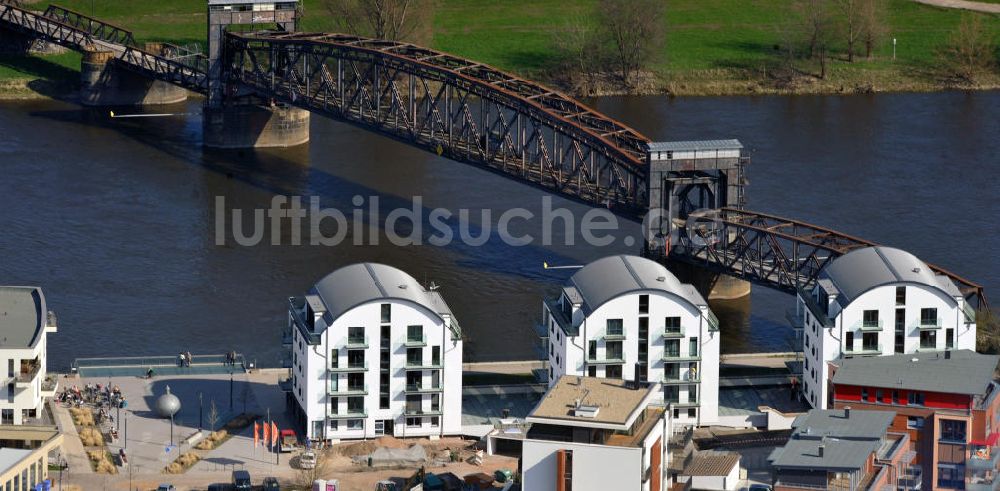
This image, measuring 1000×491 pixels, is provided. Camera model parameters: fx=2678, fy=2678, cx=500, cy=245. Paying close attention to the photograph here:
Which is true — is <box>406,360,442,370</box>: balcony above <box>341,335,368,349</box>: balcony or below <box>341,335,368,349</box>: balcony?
below

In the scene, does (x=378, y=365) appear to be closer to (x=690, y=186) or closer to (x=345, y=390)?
(x=345, y=390)

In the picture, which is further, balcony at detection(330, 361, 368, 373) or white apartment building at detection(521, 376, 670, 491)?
balcony at detection(330, 361, 368, 373)

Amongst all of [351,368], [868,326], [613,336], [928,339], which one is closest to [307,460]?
[351,368]

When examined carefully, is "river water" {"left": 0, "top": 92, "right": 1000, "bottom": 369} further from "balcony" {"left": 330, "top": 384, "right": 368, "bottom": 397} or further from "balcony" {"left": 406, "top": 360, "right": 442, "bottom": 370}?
"balcony" {"left": 330, "top": 384, "right": 368, "bottom": 397}

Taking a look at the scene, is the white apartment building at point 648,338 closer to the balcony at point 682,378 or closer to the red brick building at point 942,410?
the balcony at point 682,378

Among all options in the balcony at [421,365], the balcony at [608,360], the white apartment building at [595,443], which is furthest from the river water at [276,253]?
the white apartment building at [595,443]

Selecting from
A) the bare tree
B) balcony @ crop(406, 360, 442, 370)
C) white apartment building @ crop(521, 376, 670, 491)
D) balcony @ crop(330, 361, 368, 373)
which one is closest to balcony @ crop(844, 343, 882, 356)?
balcony @ crop(406, 360, 442, 370)
